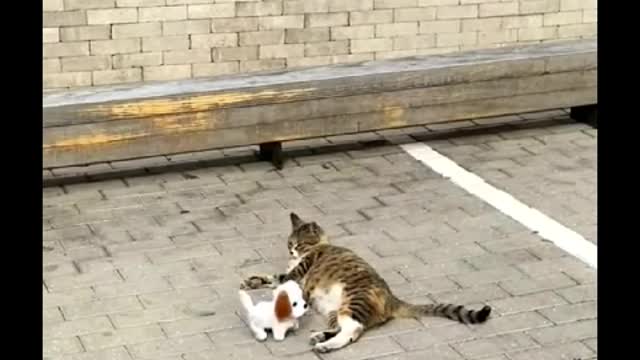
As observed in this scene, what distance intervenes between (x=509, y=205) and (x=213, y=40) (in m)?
2.97

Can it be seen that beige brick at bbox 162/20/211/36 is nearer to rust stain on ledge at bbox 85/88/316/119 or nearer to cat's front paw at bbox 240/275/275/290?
rust stain on ledge at bbox 85/88/316/119

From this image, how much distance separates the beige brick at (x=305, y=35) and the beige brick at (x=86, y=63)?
152cm

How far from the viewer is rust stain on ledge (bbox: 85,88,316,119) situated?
7.21m

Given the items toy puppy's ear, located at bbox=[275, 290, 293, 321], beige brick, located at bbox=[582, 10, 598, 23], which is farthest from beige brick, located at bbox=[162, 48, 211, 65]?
toy puppy's ear, located at bbox=[275, 290, 293, 321]

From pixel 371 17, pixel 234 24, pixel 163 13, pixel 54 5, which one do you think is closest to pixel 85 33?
pixel 54 5

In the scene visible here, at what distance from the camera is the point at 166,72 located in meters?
8.52

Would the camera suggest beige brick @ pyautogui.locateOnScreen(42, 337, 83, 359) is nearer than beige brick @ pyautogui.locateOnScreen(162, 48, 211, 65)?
Yes

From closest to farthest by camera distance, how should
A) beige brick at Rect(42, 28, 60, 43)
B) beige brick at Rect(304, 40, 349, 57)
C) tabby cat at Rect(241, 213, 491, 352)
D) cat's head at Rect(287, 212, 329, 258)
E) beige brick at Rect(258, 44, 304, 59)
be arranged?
tabby cat at Rect(241, 213, 491, 352)
cat's head at Rect(287, 212, 329, 258)
beige brick at Rect(42, 28, 60, 43)
beige brick at Rect(258, 44, 304, 59)
beige brick at Rect(304, 40, 349, 57)

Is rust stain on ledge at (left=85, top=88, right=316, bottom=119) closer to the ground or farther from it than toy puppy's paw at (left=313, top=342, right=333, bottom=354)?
farther from it

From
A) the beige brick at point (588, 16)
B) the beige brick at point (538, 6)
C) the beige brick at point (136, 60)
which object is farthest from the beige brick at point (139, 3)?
the beige brick at point (588, 16)

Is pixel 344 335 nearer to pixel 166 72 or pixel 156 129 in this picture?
pixel 156 129

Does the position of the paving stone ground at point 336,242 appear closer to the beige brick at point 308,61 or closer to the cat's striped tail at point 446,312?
the cat's striped tail at point 446,312

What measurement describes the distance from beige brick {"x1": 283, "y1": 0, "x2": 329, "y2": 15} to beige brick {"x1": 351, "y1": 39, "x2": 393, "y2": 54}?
0.42 metres
